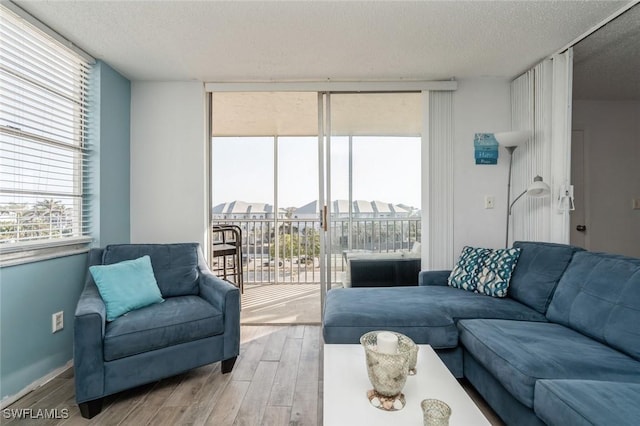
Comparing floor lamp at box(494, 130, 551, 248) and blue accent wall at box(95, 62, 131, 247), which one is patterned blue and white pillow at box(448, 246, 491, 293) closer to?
floor lamp at box(494, 130, 551, 248)

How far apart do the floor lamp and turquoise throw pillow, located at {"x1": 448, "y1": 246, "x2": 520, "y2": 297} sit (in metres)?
0.48

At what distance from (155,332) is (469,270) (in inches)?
89.5

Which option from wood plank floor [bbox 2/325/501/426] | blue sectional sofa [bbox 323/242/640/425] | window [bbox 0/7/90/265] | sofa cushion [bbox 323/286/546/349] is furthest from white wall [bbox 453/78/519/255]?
window [bbox 0/7/90/265]

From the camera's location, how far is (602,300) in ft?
5.63

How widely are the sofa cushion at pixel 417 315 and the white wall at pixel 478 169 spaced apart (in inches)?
38.4

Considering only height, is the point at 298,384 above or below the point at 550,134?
below

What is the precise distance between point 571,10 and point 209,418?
3221 millimetres

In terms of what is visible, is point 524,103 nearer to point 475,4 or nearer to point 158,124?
point 475,4

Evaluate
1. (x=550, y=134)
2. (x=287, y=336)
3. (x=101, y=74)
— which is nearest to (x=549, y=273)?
(x=550, y=134)

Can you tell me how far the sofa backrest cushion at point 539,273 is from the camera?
213 cm

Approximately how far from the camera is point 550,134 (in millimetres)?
2697

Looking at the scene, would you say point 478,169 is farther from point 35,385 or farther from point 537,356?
point 35,385

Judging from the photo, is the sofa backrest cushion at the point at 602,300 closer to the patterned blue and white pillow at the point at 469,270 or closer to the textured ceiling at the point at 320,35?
the patterned blue and white pillow at the point at 469,270

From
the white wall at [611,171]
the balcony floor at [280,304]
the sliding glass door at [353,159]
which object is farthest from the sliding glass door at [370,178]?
the white wall at [611,171]
